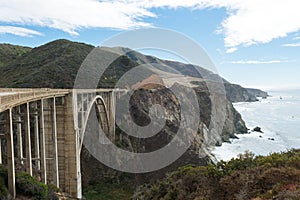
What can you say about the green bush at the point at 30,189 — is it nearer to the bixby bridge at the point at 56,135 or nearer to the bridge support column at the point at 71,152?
the bixby bridge at the point at 56,135

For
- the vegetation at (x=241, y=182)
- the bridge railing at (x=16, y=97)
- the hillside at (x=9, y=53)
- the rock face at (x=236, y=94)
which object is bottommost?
the vegetation at (x=241, y=182)

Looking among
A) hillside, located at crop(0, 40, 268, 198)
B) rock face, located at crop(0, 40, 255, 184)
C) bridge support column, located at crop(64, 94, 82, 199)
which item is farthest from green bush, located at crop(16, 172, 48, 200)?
rock face, located at crop(0, 40, 255, 184)

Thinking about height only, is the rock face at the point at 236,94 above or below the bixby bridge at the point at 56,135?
above

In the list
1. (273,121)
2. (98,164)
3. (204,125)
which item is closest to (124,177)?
(98,164)

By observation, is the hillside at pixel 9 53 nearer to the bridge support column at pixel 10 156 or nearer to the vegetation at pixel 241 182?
the bridge support column at pixel 10 156

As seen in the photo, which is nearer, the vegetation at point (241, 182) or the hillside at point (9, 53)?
the vegetation at point (241, 182)

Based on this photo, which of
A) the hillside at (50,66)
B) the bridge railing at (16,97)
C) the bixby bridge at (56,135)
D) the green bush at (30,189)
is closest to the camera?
the bridge railing at (16,97)

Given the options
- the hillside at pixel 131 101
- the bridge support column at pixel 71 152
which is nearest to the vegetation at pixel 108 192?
the hillside at pixel 131 101

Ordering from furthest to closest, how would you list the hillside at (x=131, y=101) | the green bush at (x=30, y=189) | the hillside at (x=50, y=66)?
the hillside at (x=50, y=66), the hillside at (x=131, y=101), the green bush at (x=30, y=189)
